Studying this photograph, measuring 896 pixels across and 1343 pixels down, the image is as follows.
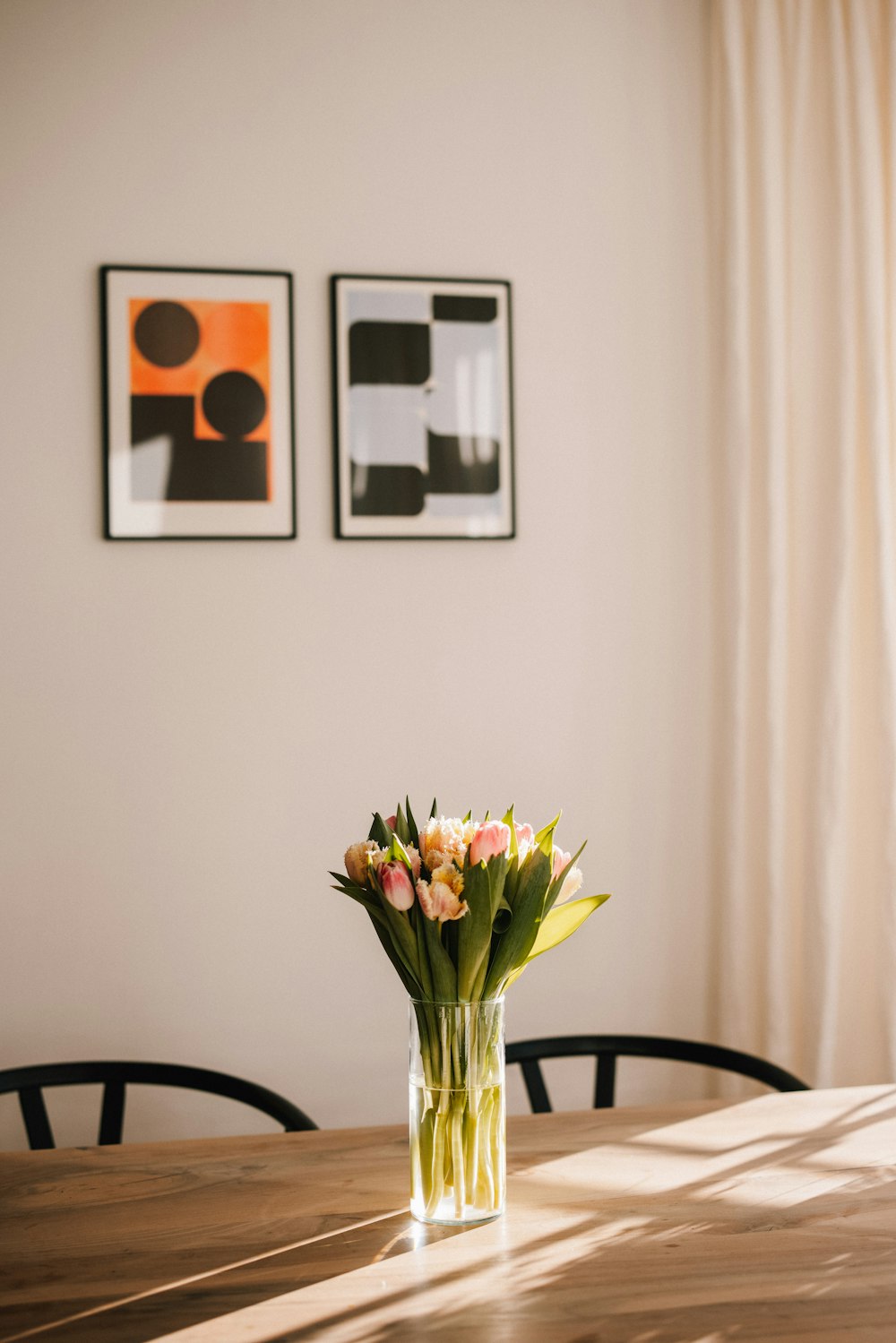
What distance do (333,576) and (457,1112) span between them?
131 centimetres

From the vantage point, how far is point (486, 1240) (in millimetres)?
1264

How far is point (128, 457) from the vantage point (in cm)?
228

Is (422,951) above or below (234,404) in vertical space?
below

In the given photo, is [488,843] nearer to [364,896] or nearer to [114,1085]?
[364,896]

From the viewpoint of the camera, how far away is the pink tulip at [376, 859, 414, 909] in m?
1.24

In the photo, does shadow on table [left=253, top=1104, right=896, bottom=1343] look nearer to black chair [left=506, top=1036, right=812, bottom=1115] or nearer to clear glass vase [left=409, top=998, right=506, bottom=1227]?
clear glass vase [left=409, top=998, right=506, bottom=1227]

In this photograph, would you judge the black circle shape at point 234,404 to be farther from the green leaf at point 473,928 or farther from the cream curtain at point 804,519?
the green leaf at point 473,928

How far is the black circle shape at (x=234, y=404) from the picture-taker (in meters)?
2.32

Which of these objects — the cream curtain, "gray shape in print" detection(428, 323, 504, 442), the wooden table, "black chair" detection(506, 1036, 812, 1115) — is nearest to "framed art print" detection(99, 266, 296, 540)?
"gray shape in print" detection(428, 323, 504, 442)

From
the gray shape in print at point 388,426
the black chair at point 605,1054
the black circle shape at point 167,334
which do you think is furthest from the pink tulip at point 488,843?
the black circle shape at point 167,334

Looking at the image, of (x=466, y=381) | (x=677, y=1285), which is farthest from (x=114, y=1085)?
(x=466, y=381)

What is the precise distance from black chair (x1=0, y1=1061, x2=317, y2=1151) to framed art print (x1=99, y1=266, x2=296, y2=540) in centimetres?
101

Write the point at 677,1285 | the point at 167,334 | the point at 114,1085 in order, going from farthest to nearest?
the point at 167,334, the point at 114,1085, the point at 677,1285

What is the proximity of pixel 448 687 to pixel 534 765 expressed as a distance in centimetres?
25
